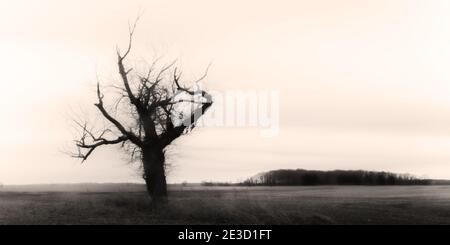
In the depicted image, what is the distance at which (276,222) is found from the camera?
26062 mm

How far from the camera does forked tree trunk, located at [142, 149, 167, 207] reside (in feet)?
107

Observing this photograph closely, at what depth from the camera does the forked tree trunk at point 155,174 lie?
32.5 m

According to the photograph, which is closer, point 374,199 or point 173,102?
point 173,102

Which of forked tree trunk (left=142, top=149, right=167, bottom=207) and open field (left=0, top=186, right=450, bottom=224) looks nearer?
open field (left=0, top=186, right=450, bottom=224)

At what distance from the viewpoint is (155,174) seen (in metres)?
32.8

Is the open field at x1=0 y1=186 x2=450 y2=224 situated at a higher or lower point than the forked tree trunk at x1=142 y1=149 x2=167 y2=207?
lower

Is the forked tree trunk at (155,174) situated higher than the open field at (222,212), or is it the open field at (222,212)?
the forked tree trunk at (155,174)

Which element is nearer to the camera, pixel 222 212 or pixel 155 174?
pixel 222 212

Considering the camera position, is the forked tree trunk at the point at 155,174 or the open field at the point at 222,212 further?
the forked tree trunk at the point at 155,174

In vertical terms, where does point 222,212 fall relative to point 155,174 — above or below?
below
